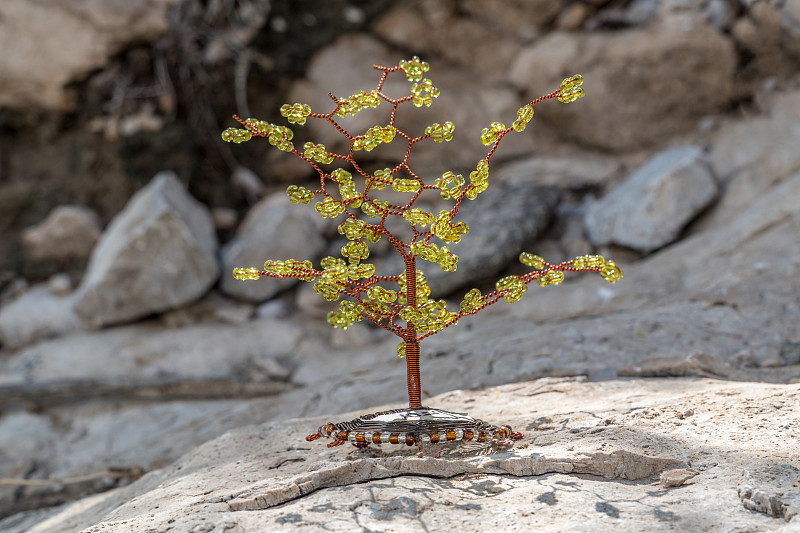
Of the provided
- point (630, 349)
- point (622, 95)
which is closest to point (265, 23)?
point (622, 95)

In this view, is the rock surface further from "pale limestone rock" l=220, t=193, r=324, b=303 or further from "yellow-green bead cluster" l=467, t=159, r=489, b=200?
"pale limestone rock" l=220, t=193, r=324, b=303

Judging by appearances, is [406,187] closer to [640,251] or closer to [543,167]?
[640,251]

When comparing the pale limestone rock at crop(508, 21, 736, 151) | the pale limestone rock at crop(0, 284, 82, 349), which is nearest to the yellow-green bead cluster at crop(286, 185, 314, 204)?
the pale limestone rock at crop(0, 284, 82, 349)

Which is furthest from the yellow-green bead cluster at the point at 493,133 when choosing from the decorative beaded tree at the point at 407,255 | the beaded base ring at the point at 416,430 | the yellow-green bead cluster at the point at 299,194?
the beaded base ring at the point at 416,430

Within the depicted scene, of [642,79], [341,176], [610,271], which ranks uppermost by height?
[642,79]

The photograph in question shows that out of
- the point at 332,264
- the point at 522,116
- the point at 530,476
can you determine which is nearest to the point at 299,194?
the point at 332,264

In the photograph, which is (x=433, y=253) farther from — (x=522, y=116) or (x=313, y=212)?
(x=313, y=212)
